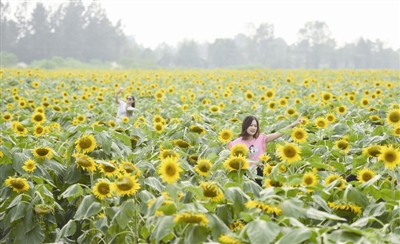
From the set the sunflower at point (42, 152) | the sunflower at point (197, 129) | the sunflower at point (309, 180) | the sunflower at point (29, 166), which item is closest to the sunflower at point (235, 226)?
the sunflower at point (309, 180)

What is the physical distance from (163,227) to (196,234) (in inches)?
5.6

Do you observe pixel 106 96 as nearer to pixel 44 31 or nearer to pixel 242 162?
pixel 242 162

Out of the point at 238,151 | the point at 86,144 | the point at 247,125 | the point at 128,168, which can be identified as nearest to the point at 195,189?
the point at 128,168

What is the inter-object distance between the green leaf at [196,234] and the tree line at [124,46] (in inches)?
2003

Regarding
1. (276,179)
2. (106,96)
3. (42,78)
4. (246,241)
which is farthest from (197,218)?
(42,78)

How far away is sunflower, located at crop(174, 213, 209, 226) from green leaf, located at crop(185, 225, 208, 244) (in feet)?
0.10

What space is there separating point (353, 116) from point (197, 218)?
571cm

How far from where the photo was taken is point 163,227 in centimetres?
238

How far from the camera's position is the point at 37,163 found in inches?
170

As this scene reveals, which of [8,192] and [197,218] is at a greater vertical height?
[197,218]

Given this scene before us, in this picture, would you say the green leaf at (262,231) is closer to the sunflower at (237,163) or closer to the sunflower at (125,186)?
the sunflower at (125,186)

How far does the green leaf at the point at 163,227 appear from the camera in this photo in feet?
7.70

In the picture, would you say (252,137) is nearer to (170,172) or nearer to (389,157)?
(389,157)

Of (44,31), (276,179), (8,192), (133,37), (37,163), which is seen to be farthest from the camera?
(133,37)
